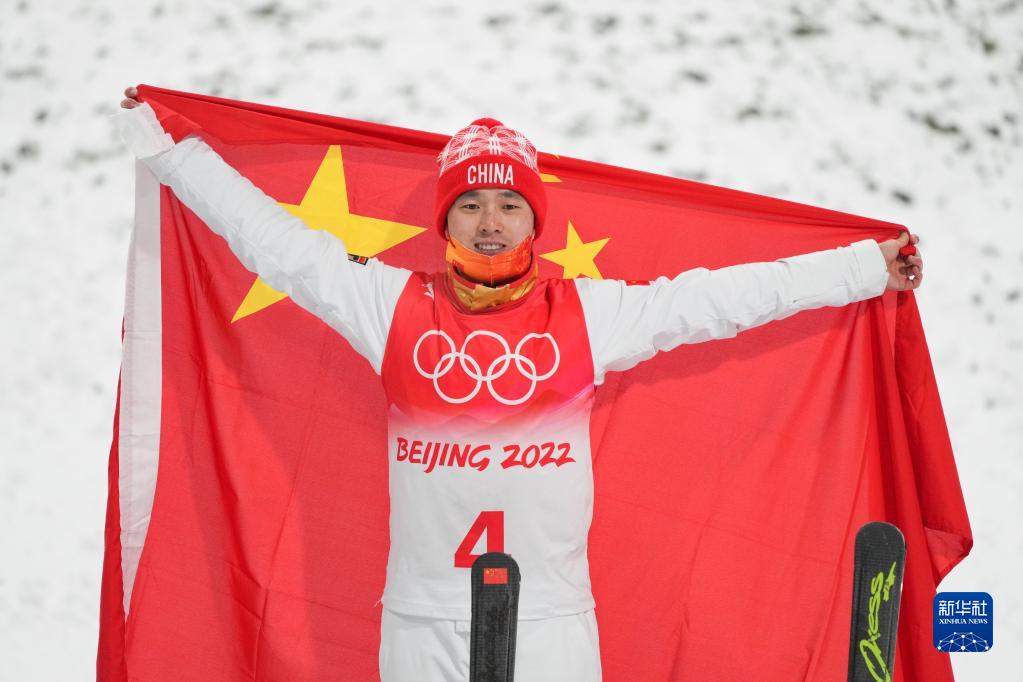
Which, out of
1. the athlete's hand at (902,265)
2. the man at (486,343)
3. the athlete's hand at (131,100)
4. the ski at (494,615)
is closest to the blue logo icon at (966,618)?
the athlete's hand at (902,265)

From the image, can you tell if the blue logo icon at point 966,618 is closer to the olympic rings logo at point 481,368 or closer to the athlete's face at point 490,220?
the olympic rings logo at point 481,368

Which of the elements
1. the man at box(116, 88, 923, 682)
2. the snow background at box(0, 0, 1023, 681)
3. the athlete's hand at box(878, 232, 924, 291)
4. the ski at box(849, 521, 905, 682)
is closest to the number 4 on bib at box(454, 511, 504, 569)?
the man at box(116, 88, 923, 682)

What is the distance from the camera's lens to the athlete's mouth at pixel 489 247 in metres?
1.77

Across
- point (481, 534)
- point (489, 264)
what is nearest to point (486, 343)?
point (489, 264)

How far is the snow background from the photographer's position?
2.48 m

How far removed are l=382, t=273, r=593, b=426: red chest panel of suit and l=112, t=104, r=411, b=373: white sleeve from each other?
50mm

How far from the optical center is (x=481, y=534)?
165 cm

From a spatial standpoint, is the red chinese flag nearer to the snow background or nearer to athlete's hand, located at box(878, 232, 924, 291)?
athlete's hand, located at box(878, 232, 924, 291)

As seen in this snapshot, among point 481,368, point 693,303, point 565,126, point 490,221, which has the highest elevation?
point 565,126

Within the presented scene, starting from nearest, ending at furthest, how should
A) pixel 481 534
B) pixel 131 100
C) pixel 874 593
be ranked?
pixel 874 593, pixel 481 534, pixel 131 100

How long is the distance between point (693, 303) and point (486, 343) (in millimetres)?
396

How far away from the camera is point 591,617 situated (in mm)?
A: 1707

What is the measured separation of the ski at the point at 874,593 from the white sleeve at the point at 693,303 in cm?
71

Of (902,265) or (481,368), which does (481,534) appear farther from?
(902,265)
